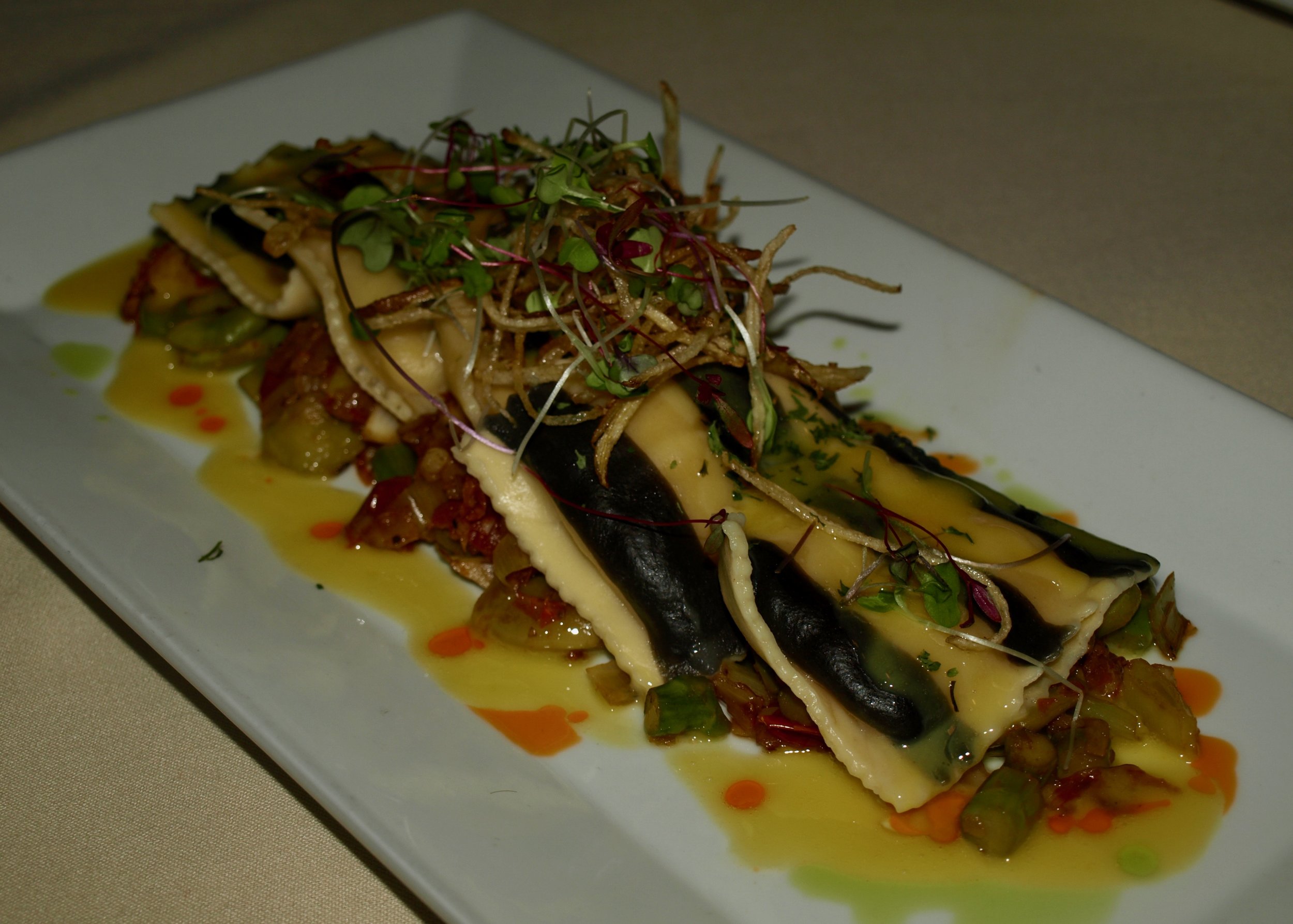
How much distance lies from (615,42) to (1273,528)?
525 centimetres

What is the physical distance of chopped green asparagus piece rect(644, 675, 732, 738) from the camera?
380 centimetres

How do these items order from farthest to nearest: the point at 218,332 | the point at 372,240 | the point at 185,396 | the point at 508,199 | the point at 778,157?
the point at 778,157 → the point at 218,332 → the point at 185,396 → the point at 372,240 → the point at 508,199

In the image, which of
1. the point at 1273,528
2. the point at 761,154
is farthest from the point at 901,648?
the point at 761,154

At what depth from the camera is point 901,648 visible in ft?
11.7

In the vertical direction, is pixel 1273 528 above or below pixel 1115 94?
below

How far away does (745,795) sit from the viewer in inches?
146

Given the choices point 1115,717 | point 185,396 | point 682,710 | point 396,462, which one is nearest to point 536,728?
point 682,710

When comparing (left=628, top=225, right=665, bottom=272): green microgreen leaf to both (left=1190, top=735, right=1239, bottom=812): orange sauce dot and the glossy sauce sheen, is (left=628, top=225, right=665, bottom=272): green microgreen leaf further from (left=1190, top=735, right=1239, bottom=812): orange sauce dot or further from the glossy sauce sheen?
(left=1190, top=735, right=1239, bottom=812): orange sauce dot

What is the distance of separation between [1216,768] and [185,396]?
4368mm

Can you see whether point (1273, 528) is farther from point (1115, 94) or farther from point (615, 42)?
point (615, 42)

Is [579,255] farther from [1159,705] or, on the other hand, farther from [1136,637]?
[1159,705]

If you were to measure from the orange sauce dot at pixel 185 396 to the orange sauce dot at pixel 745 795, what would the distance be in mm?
3031

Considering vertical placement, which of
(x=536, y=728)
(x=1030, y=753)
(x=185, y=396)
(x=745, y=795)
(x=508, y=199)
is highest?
(x=508, y=199)

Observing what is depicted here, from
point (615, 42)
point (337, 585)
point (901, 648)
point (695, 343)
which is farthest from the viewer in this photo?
point (615, 42)
